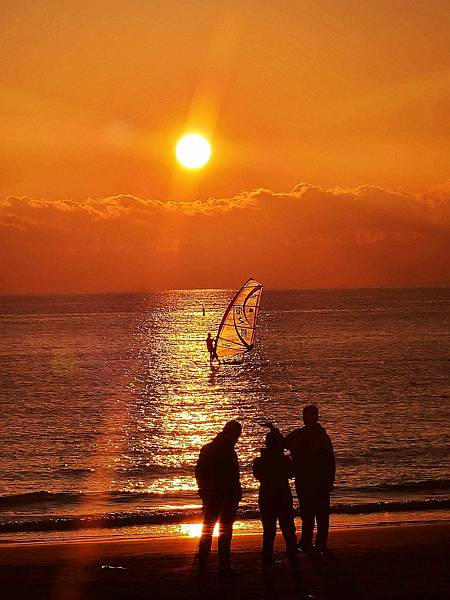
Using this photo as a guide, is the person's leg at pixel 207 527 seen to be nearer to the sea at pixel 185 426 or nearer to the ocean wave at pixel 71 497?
the sea at pixel 185 426

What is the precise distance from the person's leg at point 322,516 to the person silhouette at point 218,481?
1533 mm

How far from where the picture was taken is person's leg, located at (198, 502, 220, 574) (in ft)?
32.6

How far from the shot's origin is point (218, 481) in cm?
997

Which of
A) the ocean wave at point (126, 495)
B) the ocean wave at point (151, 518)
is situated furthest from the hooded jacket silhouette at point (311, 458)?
the ocean wave at point (126, 495)

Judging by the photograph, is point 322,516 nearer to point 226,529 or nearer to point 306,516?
point 306,516

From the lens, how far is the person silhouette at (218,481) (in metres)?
9.90

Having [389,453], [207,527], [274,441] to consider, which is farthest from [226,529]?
[389,453]

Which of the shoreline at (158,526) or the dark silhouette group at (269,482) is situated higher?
the shoreline at (158,526)

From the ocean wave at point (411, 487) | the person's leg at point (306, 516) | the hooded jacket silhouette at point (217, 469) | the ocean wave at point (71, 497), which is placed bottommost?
the person's leg at point (306, 516)

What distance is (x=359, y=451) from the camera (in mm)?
31078

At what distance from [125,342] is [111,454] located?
87.3m

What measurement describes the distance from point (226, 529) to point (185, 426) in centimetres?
3051

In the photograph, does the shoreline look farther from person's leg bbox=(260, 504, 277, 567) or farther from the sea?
person's leg bbox=(260, 504, 277, 567)

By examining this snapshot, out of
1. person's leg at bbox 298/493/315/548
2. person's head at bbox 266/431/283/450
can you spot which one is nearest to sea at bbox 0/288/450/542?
person's leg at bbox 298/493/315/548
